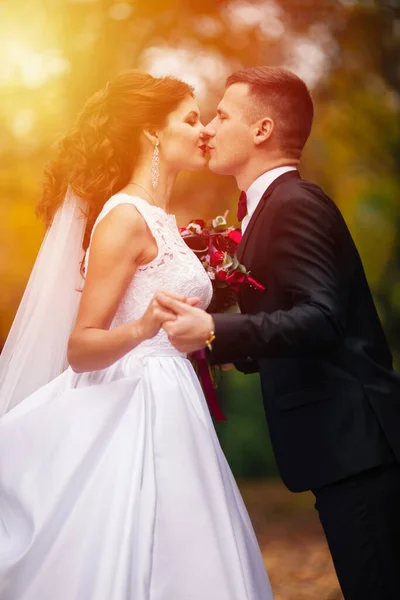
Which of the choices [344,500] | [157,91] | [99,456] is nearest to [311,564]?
[344,500]

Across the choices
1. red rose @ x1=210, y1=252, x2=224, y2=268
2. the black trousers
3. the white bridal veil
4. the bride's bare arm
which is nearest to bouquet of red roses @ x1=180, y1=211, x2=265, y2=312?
red rose @ x1=210, y1=252, x2=224, y2=268

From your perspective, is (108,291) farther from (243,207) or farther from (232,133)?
(232,133)

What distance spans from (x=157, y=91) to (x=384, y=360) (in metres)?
1.05

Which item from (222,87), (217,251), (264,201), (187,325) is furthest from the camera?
(222,87)

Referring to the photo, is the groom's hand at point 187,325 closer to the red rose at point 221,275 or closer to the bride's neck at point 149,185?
the red rose at point 221,275

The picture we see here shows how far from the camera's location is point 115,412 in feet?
6.33

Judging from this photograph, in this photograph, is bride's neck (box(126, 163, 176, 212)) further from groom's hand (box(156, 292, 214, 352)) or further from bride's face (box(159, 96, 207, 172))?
groom's hand (box(156, 292, 214, 352))

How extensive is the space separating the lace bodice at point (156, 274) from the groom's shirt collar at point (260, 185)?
0.24m

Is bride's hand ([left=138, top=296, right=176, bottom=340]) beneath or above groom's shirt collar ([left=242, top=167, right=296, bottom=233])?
beneath

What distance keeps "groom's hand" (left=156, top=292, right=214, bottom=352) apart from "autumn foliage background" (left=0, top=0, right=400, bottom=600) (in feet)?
5.11

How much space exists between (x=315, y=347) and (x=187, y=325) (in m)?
0.31

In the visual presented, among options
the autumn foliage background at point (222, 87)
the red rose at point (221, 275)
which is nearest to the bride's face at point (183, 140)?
the red rose at point (221, 275)

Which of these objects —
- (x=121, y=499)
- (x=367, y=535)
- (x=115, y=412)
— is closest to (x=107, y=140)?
(x=115, y=412)

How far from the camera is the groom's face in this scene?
7.49 ft
